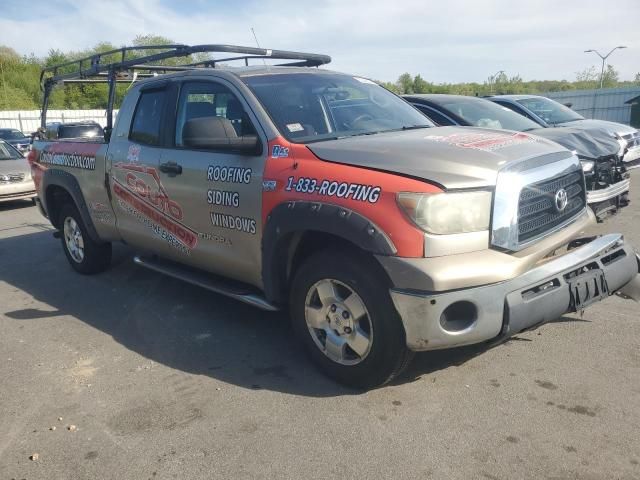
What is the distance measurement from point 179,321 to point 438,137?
259 centimetres

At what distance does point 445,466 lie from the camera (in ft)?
9.28

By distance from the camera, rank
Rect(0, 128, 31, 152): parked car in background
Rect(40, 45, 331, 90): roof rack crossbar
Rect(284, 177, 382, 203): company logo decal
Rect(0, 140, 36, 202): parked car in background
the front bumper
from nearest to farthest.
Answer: the front bumper, Rect(284, 177, 382, 203): company logo decal, Rect(40, 45, 331, 90): roof rack crossbar, Rect(0, 140, 36, 202): parked car in background, Rect(0, 128, 31, 152): parked car in background

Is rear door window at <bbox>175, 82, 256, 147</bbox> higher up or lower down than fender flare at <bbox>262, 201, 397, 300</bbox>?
higher up

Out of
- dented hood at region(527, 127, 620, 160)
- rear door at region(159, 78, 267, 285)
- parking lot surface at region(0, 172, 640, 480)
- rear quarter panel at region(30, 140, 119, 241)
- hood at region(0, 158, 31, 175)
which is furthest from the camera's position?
hood at region(0, 158, 31, 175)

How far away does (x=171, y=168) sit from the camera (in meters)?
4.51

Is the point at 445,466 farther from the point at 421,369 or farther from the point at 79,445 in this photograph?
the point at 79,445

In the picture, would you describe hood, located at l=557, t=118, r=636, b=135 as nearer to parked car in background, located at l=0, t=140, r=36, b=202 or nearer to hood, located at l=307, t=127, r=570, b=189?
hood, located at l=307, t=127, r=570, b=189

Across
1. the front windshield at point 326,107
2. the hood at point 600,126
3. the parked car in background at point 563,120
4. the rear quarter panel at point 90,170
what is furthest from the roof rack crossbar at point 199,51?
the hood at point 600,126

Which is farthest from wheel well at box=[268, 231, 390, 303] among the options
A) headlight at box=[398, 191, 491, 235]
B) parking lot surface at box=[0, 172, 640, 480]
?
parking lot surface at box=[0, 172, 640, 480]

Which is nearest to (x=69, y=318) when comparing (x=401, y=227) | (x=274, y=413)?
(x=274, y=413)

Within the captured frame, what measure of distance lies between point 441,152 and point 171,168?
2.17 metres

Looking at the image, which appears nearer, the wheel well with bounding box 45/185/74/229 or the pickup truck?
the pickup truck

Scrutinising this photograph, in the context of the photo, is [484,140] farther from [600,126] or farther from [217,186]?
[600,126]

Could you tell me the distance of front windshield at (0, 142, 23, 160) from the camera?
12.6 m
